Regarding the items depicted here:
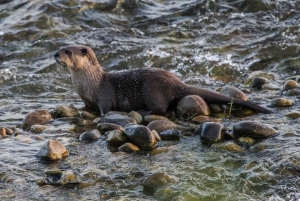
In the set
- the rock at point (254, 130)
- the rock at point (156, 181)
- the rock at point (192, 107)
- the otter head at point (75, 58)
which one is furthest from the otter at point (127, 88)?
the rock at point (156, 181)

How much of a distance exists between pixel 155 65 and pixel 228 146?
3.59 metres

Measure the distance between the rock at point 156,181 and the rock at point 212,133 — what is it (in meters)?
0.89

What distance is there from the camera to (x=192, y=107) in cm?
560

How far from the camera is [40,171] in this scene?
4.25 m

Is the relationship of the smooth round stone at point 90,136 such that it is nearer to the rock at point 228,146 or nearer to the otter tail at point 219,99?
the rock at point 228,146

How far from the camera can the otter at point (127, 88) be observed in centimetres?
581

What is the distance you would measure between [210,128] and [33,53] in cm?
433

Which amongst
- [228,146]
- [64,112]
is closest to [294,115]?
[228,146]

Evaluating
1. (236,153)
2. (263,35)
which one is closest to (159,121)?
(236,153)

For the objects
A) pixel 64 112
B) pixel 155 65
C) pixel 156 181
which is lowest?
pixel 155 65

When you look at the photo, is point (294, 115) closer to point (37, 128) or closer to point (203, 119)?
point (203, 119)

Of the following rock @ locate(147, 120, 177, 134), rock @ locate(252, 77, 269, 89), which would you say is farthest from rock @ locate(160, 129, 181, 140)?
rock @ locate(252, 77, 269, 89)

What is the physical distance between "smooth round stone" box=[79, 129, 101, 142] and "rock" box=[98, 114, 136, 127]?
0.33 m

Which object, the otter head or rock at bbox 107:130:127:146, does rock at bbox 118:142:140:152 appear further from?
the otter head
